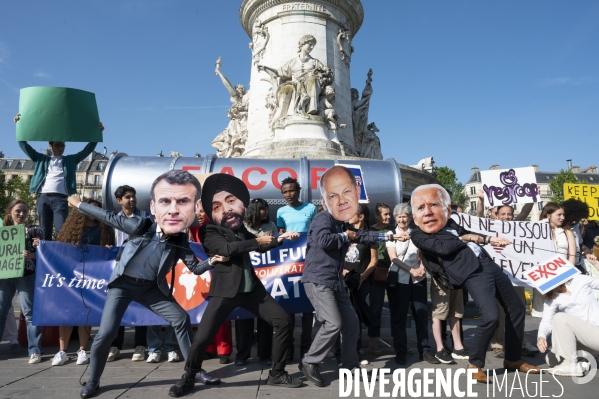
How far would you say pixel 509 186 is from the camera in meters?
7.49

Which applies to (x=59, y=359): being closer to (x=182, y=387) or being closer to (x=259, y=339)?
(x=182, y=387)

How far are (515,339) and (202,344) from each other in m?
3.42

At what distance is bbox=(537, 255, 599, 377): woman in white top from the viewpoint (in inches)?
184

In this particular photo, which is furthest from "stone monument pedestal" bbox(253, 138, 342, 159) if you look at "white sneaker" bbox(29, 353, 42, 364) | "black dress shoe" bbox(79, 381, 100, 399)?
"black dress shoe" bbox(79, 381, 100, 399)

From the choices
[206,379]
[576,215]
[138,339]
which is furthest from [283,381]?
[576,215]

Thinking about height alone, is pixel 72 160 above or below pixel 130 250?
above

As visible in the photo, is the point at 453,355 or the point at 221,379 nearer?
the point at 221,379

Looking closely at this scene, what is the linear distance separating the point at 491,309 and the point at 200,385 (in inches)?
122

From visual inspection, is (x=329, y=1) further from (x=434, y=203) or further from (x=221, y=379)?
(x=221, y=379)

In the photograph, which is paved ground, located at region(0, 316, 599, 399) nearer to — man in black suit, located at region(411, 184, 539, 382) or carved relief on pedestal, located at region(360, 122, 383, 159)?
man in black suit, located at region(411, 184, 539, 382)

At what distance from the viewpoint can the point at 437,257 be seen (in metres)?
4.79

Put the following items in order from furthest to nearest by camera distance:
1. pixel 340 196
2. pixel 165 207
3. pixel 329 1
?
1. pixel 329 1
2. pixel 340 196
3. pixel 165 207

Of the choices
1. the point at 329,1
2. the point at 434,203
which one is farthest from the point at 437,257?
the point at 329,1

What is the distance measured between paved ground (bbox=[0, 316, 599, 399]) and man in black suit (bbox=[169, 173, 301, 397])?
249 millimetres
